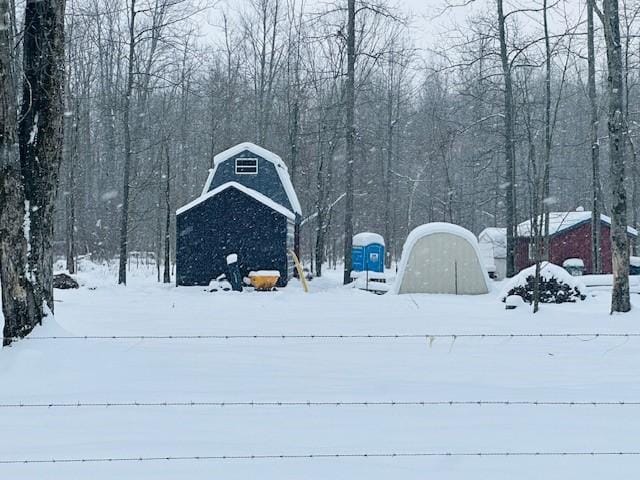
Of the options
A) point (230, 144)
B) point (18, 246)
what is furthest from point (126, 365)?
point (230, 144)

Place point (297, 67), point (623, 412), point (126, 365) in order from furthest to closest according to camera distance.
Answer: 1. point (297, 67)
2. point (126, 365)
3. point (623, 412)

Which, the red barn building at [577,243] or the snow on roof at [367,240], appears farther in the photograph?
the snow on roof at [367,240]

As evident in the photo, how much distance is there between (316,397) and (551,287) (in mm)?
10653

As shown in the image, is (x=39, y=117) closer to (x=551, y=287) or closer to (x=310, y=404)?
(x=310, y=404)

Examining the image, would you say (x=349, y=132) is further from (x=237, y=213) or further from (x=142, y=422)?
(x=142, y=422)

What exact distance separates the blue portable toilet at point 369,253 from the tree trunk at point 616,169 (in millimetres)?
17827

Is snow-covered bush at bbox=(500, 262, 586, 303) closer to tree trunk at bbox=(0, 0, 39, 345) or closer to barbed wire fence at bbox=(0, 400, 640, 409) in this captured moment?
barbed wire fence at bbox=(0, 400, 640, 409)

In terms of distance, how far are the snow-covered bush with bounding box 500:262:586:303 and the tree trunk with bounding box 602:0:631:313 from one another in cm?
312

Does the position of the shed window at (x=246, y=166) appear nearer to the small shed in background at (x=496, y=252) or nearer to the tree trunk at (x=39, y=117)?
the small shed in background at (x=496, y=252)

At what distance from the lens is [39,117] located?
847 cm

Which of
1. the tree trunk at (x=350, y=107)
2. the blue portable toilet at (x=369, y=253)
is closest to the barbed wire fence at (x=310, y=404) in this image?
the tree trunk at (x=350, y=107)

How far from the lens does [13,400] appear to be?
6707 millimetres

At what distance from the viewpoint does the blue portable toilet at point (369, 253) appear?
3059 cm

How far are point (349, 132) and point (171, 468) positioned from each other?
66.2 feet
